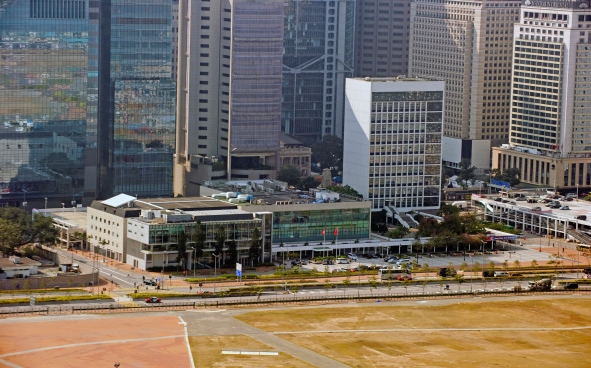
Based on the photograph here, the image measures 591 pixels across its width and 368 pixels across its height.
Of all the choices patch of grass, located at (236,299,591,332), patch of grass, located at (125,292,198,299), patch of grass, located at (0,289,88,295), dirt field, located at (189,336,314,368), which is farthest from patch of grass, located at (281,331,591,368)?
patch of grass, located at (0,289,88,295)

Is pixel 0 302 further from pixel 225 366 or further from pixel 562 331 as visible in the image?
pixel 562 331

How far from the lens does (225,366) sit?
165 m

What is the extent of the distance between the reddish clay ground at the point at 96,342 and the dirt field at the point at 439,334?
13104mm

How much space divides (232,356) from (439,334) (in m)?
27.6

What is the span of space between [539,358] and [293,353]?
26858 millimetres

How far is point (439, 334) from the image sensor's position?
7254 inches

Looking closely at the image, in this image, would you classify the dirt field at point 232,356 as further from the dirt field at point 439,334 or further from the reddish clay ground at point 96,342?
the dirt field at point 439,334

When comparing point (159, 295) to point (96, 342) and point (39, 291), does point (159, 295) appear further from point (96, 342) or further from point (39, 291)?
point (96, 342)

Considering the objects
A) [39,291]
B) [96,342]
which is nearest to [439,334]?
[96,342]

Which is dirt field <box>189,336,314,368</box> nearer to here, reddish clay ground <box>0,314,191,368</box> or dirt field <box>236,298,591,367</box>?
reddish clay ground <box>0,314,191,368</box>

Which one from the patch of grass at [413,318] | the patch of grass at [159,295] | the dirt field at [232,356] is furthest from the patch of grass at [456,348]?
the patch of grass at [159,295]

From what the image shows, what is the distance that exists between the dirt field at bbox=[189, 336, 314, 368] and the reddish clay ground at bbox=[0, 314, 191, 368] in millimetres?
1655

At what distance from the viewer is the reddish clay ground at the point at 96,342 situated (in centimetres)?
16488

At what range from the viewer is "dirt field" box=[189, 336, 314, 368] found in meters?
166
